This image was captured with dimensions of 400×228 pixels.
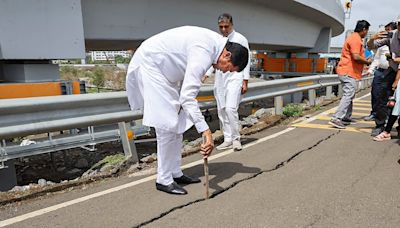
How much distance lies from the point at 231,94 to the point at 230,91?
5cm

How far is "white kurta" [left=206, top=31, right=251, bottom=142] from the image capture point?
5137mm

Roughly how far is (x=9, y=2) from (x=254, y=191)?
5.32 m

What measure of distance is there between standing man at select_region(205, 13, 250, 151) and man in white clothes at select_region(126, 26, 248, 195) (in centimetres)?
185

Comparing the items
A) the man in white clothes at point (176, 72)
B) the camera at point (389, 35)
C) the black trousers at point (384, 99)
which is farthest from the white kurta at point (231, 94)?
the black trousers at point (384, 99)

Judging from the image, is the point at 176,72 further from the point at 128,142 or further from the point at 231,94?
the point at 231,94

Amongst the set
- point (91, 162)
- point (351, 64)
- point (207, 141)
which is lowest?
point (91, 162)

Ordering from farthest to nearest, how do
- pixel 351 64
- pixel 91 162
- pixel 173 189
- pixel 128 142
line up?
pixel 91 162, pixel 351 64, pixel 128 142, pixel 173 189

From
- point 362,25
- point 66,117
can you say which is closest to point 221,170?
point 66,117

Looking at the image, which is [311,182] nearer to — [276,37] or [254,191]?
[254,191]

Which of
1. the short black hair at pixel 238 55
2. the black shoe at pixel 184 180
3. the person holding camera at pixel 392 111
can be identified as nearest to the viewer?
the short black hair at pixel 238 55

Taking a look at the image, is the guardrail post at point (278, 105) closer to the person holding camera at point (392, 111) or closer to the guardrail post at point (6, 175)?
the person holding camera at point (392, 111)

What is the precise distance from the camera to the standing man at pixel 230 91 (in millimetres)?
5117

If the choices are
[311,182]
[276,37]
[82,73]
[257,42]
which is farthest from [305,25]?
[82,73]

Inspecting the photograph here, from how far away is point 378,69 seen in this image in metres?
6.40
